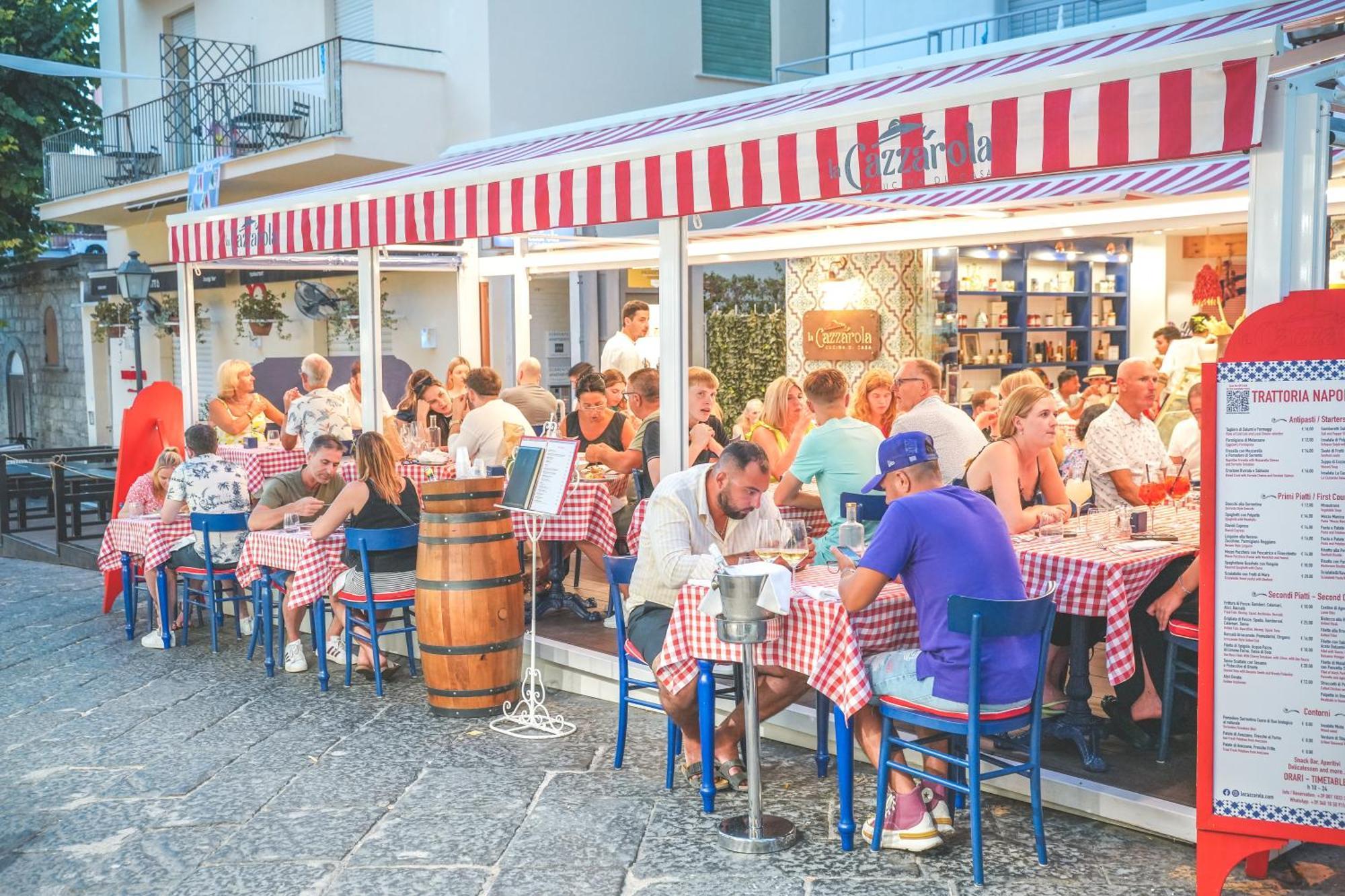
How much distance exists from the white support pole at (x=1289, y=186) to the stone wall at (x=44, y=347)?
21615 millimetres

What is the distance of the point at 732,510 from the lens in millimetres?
5215

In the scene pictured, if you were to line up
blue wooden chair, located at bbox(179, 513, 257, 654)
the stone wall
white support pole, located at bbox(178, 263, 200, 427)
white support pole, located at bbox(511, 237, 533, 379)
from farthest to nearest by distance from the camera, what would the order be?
the stone wall < white support pole, located at bbox(511, 237, 533, 379) < white support pole, located at bbox(178, 263, 200, 427) < blue wooden chair, located at bbox(179, 513, 257, 654)

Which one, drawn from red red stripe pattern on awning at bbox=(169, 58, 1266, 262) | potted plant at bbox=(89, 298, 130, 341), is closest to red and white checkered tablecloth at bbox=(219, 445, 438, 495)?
red red stripe pattern on awning at bbox=(169, 58, 1266, 262)

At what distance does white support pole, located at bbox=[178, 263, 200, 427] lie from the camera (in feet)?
34.6

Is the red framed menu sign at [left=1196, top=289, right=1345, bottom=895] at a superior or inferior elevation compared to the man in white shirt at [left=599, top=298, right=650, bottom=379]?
inferior

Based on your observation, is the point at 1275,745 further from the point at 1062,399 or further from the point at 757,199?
the point at 1062,399

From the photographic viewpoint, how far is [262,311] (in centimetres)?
1681

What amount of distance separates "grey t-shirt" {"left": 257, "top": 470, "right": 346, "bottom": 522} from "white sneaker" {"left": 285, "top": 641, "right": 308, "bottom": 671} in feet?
2.33

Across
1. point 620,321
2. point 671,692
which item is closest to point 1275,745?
point 671,692

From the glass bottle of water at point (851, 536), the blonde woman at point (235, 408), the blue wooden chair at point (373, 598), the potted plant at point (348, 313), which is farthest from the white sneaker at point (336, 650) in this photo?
the potted plant at point (348, 313)

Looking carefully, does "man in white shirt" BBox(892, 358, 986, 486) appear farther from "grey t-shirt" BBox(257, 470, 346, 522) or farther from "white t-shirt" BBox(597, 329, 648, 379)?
"white t-shirt" BBox(597, 329, 648, 379)

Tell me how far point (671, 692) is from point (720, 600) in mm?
752

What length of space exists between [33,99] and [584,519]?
17.3m

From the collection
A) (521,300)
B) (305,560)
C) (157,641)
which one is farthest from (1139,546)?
(521,300)
